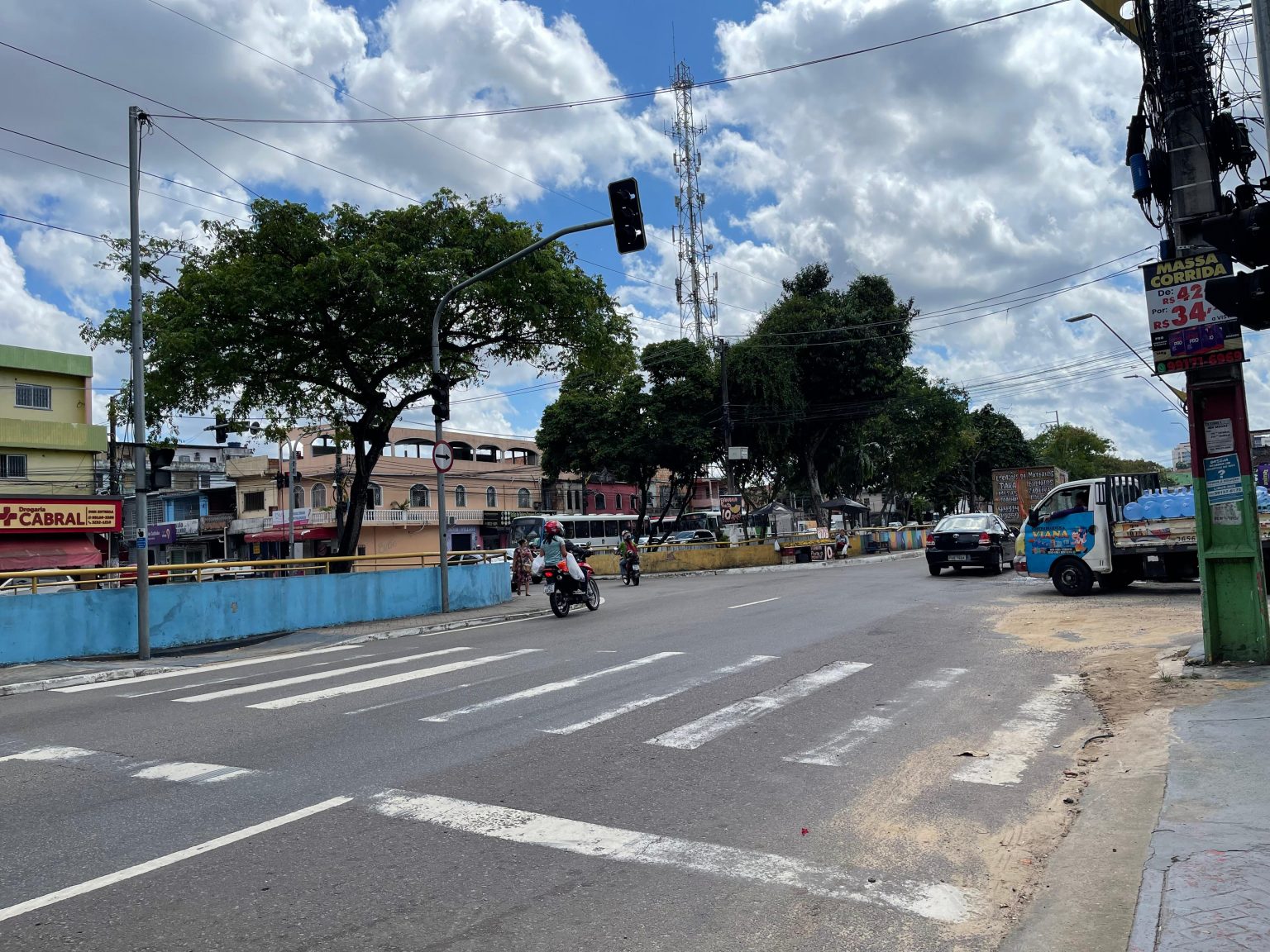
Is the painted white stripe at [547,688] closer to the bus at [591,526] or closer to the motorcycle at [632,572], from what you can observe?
the motorcycle at [632,572]

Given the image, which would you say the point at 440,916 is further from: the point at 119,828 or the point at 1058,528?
the point at 1058,528

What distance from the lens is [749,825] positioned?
5.33 meters

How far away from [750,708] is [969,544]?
1839cm

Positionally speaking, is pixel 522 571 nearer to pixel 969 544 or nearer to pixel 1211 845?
pixel 969 544

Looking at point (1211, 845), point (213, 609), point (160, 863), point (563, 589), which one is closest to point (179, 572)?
point (213, 609)

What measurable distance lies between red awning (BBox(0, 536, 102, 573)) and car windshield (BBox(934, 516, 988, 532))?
26476 millimetres

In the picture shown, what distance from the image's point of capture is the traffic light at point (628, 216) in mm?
15344

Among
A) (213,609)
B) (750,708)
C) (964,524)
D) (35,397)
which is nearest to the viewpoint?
(750,708)

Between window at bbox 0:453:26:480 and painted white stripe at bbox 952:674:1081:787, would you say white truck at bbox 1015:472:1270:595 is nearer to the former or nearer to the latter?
painted white stripe at bbox 952:674:1081:787

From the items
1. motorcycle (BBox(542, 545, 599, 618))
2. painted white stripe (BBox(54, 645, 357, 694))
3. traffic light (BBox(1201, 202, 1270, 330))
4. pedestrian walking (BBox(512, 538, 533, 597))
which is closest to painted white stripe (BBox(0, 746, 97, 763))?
painted white stripe (BBox(54, 645, 357, 694))

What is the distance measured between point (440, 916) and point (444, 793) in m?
1.86

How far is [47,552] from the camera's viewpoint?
32125mm

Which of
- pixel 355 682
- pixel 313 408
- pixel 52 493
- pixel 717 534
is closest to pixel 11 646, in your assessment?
pixel 355 682

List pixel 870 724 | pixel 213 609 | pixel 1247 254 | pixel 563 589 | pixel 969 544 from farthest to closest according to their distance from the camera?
1. pixel 969 544
2. pixel 563 589
3. pixel 213 609
4. pixel 870 724
5. pixel 1247 254
